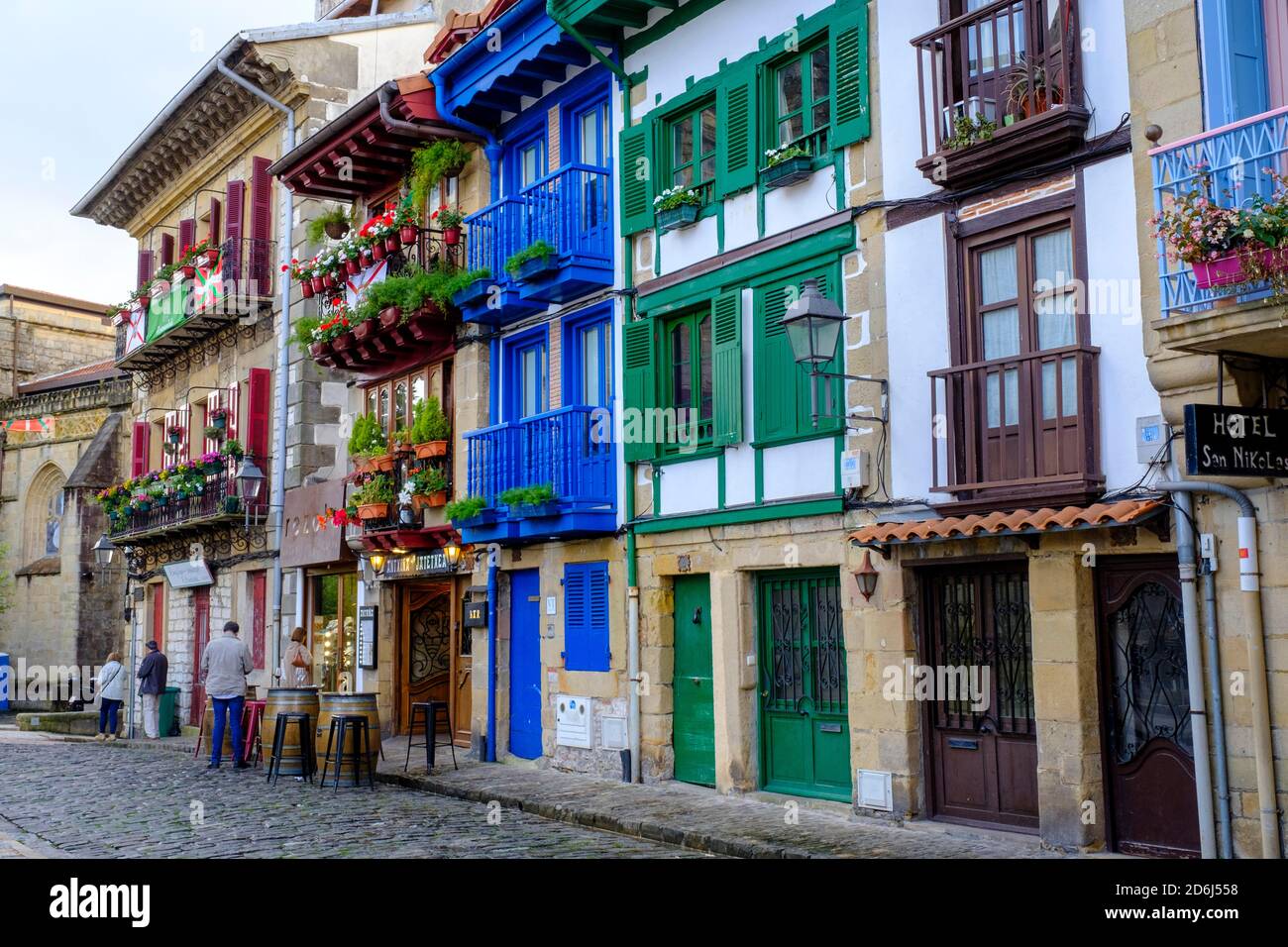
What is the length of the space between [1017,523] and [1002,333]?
5.88ft

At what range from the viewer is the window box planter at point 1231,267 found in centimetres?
781

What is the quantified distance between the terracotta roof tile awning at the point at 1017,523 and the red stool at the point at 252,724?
343 inches

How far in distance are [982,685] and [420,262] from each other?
1037 cm

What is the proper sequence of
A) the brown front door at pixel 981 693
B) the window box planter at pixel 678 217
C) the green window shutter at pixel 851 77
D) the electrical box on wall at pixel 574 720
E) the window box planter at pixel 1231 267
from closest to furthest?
the window box planter at pixel 1231 267 → the brown front door at pixel 981 693 → the green window shutter at pixel 851 77 → the window box planter at pixel 678 217 → the electrical box on wall at pixel 574 720

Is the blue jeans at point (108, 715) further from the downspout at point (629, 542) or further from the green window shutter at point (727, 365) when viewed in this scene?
the green window shutter at point (727, 365)

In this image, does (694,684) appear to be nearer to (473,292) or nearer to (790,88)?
(473,292)

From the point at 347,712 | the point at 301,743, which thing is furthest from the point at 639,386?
the point at 301,743

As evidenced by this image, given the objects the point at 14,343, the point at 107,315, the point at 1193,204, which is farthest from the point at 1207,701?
the point at 14,343

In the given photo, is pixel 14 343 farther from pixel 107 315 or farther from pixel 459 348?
pixel 459 348

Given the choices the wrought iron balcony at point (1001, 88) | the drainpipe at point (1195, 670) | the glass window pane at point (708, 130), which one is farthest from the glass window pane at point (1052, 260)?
the glass window pane at point (708, 130)

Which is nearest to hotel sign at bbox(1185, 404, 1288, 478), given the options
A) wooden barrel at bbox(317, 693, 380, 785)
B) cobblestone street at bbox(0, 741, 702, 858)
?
cobblestone street at bbox(0, 741, 702, 858)

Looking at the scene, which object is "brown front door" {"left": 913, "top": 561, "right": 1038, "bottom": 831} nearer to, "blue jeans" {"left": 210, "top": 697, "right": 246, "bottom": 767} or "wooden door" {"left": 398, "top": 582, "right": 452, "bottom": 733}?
"blue jeans" {"left": 210, "top": 697, "right": 246, "bottom": 767}

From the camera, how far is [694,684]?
1425cm

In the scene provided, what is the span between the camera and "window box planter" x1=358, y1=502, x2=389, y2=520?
61.9 feet
